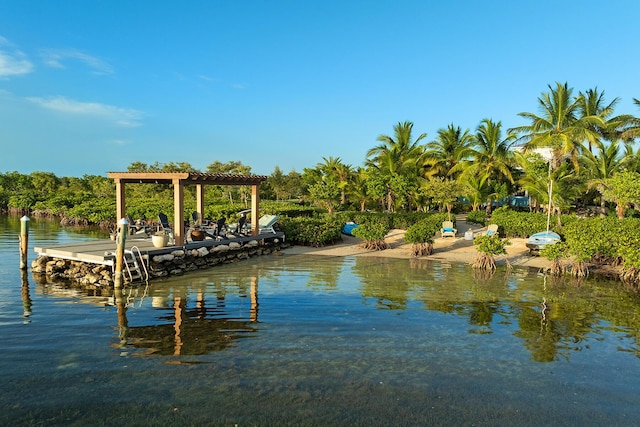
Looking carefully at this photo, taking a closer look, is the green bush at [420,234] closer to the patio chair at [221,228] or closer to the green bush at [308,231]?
the green bush at [308,231]

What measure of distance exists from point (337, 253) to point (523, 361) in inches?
518

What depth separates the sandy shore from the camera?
18.8 meters

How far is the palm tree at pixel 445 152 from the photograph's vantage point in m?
34.6

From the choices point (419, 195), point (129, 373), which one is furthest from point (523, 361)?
point (419, 195)

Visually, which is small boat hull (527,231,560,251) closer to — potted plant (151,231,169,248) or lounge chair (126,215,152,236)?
potted plant (151,231,169,248)

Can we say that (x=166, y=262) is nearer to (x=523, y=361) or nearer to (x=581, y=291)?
(x=523, y=361)

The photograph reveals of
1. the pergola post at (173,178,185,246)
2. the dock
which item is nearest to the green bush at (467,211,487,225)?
the dock

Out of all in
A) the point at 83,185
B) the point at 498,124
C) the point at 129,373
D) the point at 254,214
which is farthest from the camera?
the point at 83,185

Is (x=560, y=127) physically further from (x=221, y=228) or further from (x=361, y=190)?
(x=221, y=228)

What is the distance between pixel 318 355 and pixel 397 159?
2627 centimetres

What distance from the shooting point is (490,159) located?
105 ft

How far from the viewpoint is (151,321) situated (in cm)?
982

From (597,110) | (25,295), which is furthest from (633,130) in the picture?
(25,295)

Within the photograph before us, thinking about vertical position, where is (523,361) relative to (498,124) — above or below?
below
